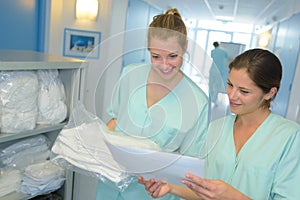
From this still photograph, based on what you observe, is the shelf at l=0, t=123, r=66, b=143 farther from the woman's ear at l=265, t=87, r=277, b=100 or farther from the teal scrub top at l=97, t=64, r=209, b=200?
the woman's ear at l=265, t=87, r=277, b=100

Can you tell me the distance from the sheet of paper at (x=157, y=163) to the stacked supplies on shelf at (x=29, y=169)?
665 millimetres

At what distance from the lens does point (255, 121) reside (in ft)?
3.28

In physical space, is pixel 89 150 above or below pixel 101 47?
below

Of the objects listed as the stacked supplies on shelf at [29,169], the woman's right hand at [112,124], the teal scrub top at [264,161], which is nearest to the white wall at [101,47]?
the woman's right hand at [112,124]

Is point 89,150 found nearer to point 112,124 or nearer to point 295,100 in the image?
point 112,124

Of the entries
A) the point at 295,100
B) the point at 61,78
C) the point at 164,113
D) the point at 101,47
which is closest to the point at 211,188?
the point at 164,113

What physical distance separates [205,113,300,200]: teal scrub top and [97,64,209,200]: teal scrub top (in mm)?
63

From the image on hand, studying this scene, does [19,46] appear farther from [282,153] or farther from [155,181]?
[282,153]

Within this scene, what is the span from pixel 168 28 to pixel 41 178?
0.99 m

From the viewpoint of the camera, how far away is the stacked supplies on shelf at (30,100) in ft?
3.76

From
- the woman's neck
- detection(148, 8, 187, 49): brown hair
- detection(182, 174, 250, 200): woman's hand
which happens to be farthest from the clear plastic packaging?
the woman's neck

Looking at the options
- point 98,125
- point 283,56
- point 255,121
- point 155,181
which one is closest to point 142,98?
point 98,125

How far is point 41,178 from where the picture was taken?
4.39ft

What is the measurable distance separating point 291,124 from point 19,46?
2022 millimetres
